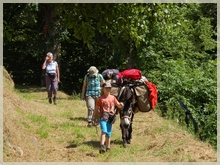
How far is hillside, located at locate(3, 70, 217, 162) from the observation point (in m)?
8.05

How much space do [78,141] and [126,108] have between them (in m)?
1.35

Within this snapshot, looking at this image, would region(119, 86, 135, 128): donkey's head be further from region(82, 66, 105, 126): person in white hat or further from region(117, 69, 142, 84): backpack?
region(82, 66, 105, 126): person in white hat

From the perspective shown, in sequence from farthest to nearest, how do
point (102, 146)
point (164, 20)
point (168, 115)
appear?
point (168, 115) < point (164, 20) < point (102, 146)

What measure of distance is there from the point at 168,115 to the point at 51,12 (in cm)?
1061

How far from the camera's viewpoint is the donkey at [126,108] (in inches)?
358

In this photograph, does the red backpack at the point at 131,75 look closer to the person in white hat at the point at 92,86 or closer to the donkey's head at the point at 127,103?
the donkey's head at the point at 127,103

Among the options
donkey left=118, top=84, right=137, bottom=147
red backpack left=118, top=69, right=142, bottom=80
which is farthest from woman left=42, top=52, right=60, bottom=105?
donkey left=118, top=84, right=137, bottom=147

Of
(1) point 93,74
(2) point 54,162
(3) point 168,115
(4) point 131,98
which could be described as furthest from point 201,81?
(2) point 54,162

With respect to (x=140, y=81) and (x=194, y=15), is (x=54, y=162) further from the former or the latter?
(x=194, y=15)

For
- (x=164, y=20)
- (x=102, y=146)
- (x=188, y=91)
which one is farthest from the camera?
(x=188, y=91)

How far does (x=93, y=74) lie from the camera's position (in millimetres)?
10930

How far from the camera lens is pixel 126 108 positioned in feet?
30.0

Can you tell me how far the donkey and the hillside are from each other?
1.13ft

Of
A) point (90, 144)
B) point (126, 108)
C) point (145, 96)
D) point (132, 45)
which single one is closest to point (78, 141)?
point (90, 144)
